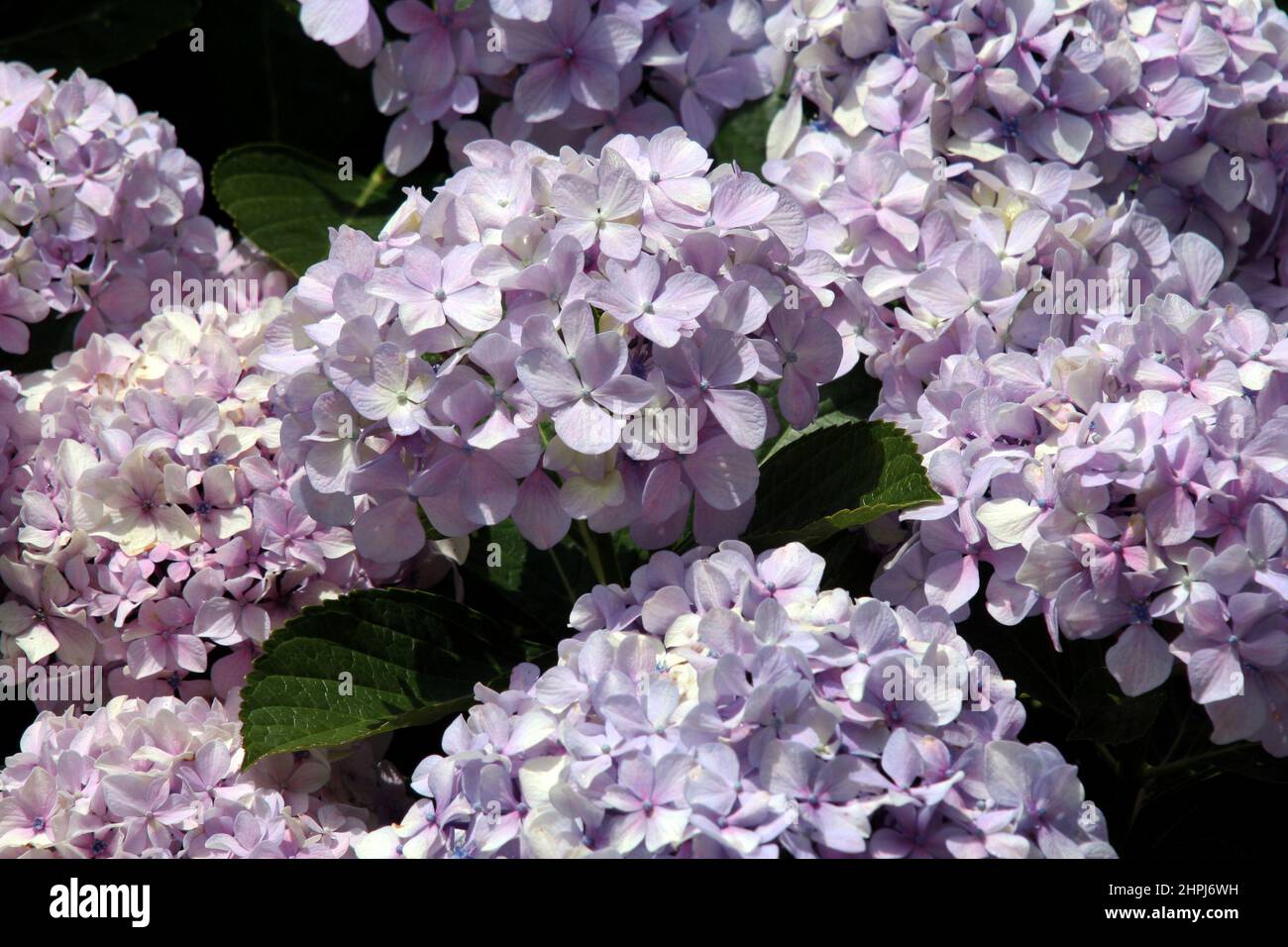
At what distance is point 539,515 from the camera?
100cm

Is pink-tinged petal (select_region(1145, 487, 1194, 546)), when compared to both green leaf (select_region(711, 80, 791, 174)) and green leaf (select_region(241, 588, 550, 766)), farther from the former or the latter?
green leaf (select_region(711, 80, 791, 174))

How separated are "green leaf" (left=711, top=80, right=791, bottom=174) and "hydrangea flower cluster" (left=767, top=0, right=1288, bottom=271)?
135 mm

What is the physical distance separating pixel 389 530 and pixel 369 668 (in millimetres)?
151

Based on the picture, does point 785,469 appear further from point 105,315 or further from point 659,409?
point 105,315

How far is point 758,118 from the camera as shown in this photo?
1.49 metres

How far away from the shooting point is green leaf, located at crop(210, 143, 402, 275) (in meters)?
1.43

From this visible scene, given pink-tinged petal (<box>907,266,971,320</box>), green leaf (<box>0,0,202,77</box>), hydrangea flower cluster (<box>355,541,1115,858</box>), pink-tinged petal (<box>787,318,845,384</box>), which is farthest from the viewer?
green leaf (<box>0,0,202,77</box>)

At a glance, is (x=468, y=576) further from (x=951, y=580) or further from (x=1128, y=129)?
(x=1128, y=129)

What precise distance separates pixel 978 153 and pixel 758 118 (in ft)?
0.98

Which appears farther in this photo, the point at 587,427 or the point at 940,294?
the point at 940,294

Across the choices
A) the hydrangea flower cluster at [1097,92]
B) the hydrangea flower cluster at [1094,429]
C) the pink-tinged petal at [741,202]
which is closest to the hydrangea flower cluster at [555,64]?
the hydrangea flower cluster at [1097,92]

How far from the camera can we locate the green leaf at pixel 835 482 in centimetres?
105

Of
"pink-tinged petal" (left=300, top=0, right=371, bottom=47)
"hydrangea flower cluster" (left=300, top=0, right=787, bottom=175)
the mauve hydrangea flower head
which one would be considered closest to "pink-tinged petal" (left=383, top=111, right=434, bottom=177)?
"hydrangea flower cluster" (left=300, top=0, right=787, bottom=175)

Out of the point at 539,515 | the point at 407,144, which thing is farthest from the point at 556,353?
the point at 407,144
